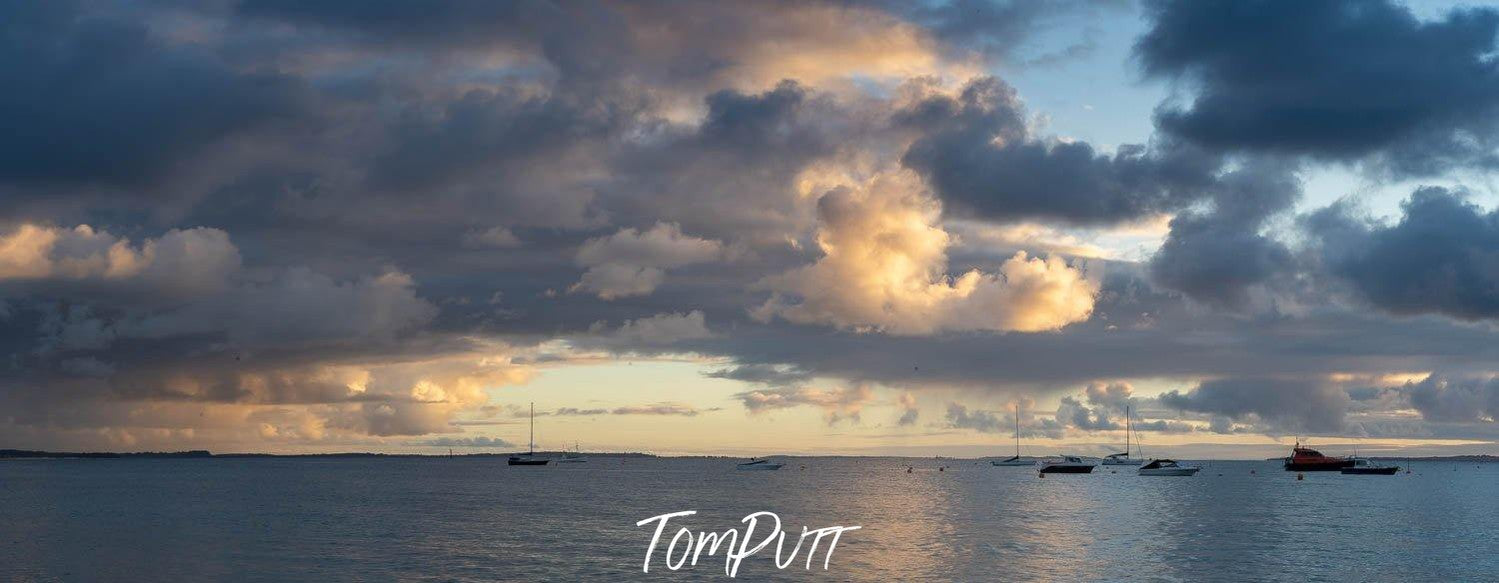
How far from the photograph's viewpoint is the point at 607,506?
5797 inches

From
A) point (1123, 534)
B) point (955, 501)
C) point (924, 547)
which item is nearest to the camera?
point (924, 547)

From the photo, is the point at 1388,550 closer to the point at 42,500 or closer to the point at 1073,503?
the point at 1073,503

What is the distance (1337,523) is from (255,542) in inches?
4260

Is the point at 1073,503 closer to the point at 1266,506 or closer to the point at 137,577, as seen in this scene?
the point at 1266,506

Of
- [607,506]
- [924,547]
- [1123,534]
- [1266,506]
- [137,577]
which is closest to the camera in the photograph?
[137,577]

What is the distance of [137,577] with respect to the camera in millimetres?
73312

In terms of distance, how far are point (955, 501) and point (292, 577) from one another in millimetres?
116018

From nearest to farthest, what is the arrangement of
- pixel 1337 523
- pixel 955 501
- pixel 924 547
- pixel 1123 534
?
pixel 924 547 → pixel 1123 534 → pixel 1337 523 → pixel 955 501

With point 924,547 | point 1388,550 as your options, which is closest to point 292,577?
point 924,547

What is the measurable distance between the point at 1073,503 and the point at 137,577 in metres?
125

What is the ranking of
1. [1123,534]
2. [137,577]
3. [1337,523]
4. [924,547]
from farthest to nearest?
[1337,523] → [1123,534] → [924,547] → [137,577]

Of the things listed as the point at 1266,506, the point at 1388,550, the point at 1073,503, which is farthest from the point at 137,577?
the point at 1266,506

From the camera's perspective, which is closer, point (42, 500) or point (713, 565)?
point (713, 565)

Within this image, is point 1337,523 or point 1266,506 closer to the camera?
point 1337,523
